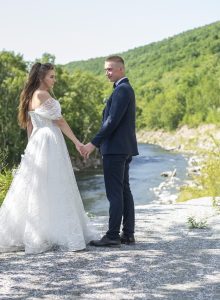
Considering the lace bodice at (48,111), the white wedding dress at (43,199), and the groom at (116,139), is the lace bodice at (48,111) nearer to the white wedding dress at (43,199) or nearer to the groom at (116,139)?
the white wedding dress at (43,199)

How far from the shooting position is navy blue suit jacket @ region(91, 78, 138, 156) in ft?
17.5

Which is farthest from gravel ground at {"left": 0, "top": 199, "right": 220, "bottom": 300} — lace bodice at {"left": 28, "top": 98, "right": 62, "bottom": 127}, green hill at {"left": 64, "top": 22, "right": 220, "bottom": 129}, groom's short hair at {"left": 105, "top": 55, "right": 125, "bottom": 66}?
green hill at {"left": 64, "top": 22, "right": 220, "bottom": 129}

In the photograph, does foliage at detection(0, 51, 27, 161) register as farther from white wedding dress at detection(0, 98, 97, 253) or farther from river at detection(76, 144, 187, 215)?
white wedding dress at detection(0, 98, 97, 253)

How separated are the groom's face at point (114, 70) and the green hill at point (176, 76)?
2332 inches

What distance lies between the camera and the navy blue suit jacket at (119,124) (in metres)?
5.35

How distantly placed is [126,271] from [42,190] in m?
1.33

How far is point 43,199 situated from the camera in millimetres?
5480

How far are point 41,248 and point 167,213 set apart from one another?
133 inches

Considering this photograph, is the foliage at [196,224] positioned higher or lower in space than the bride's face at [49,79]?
lower

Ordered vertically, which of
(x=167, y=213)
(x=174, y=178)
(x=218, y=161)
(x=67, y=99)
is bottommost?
(x=174, y=178)

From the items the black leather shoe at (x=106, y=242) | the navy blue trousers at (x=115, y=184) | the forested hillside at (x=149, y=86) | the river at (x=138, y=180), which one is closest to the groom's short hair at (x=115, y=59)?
the navy blue trousers at (x=115, y=184)

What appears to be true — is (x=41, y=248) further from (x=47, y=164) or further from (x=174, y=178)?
(x=174, y=178)

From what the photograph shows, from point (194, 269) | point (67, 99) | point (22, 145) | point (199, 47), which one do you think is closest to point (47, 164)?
point (194, 269)

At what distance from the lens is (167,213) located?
8.34 metres
